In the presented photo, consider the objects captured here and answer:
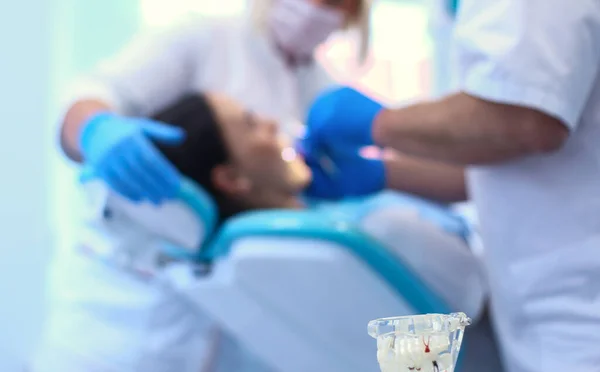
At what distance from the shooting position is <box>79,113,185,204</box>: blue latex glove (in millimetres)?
1180

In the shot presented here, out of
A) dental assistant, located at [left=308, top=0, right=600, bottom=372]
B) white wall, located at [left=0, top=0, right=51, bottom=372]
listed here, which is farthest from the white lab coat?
dental assistant, located at [left=308, top=0, right=600, bottom=372]

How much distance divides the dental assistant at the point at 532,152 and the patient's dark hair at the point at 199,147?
20.9 inches

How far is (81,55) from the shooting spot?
200cm

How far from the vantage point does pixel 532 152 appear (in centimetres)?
87

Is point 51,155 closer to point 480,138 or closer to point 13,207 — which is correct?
point 13,207

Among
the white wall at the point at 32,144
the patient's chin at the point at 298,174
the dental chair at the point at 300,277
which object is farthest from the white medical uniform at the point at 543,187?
the white wall at the point at 32,144

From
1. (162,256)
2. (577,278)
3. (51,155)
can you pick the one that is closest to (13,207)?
(51,155)

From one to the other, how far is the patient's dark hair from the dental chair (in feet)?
0.46

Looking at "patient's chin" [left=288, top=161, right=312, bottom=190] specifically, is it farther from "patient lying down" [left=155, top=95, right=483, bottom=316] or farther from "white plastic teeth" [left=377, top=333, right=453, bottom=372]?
"white plastic teeth" [left=377, top=333, right=453, bottom=372]

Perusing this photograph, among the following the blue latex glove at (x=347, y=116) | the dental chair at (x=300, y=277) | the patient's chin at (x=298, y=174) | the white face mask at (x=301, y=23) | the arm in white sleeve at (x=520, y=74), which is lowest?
the dental chair at (x=300, y=277)

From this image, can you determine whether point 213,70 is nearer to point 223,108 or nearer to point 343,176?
point 223,108

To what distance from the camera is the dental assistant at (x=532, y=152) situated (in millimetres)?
789

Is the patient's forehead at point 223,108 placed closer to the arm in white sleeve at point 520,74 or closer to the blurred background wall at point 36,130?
the blurred background wall at point 36,130

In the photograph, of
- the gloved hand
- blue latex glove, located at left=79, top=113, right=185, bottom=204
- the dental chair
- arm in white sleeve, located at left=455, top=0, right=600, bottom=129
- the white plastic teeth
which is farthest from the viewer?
the gloved hand
